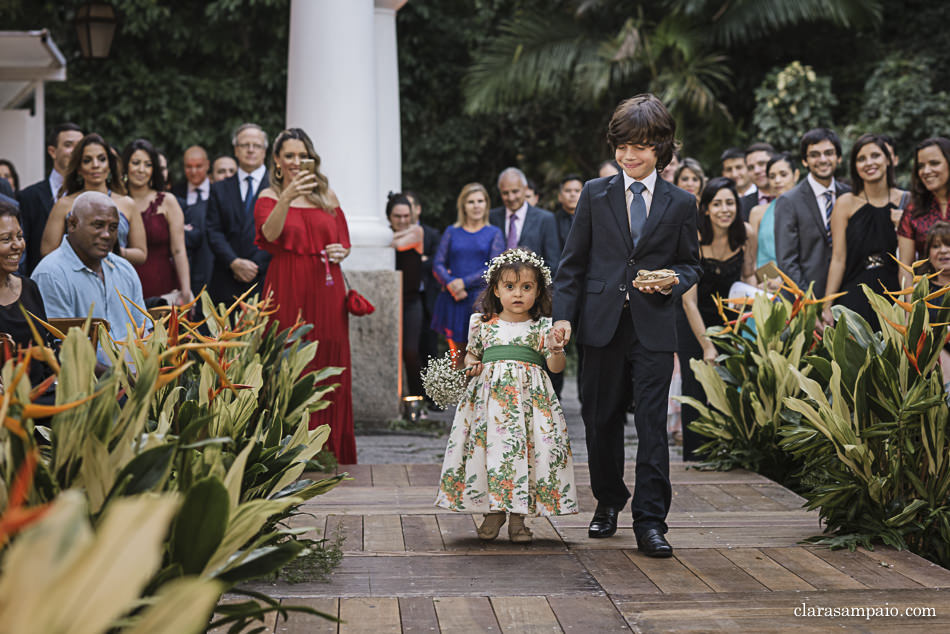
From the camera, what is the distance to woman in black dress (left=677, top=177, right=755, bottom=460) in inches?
295

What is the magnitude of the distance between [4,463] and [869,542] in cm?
341

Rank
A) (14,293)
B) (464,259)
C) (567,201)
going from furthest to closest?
(567,201) < (464,259) < (14,293)

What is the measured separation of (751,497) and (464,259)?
4447 millimetres

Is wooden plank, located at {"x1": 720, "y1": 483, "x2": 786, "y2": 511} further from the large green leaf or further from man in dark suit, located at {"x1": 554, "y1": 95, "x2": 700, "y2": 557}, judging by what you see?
the large green leaf

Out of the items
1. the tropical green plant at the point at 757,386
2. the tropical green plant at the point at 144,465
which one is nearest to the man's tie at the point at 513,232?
the tropical green plant at the point at 757,386

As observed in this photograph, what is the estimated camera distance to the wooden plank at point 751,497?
5.63m

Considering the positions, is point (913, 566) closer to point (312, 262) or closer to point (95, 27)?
point (312, 262)

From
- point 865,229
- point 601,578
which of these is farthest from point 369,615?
point 865,229

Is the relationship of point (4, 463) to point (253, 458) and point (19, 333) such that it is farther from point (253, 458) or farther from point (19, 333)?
point (19, 333)

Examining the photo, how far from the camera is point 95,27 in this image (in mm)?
11586

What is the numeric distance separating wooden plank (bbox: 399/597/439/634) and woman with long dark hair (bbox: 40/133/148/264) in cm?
383

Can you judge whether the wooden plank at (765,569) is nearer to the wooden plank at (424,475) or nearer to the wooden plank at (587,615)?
the wooden plank at (587,615)

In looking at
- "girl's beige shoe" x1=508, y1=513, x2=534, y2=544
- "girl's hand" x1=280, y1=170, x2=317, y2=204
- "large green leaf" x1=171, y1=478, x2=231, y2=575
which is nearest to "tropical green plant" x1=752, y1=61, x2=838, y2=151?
"girl's hand" x1=280, y1=170, x2=317, y2=204

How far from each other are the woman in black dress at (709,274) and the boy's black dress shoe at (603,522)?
2.57m
